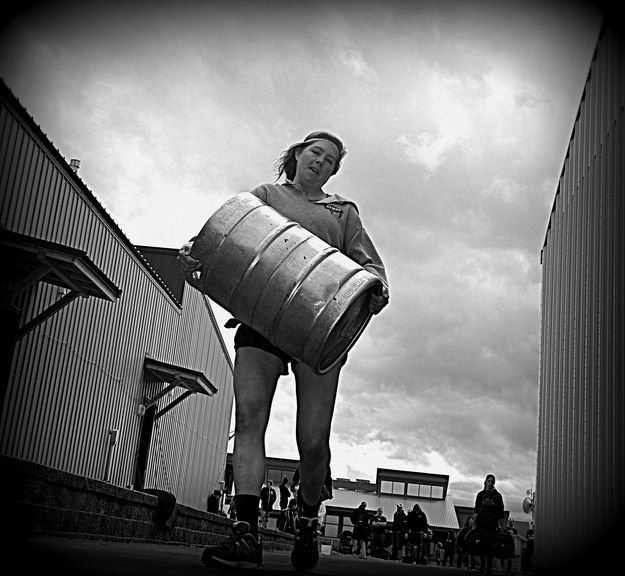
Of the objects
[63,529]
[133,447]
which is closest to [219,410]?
[133,447]

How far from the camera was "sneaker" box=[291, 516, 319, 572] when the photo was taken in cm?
374

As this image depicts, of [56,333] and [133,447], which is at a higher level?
[56,333]

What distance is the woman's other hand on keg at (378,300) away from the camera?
372 cm

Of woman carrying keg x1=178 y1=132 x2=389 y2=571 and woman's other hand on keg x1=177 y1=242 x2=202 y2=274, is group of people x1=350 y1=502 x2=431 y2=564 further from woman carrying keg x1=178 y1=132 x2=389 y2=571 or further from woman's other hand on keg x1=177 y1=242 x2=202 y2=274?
woman's other hand on keg x1=177 y1=242 x2=202 y2=274

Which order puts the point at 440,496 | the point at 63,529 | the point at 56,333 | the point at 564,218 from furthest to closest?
the point at 440,496, the point at 564,218, the point at 56,333, the point at 63,529

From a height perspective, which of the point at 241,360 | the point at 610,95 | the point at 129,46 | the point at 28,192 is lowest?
the point at 241,360

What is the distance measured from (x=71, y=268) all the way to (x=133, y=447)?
364 inches

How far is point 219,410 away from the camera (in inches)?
1262

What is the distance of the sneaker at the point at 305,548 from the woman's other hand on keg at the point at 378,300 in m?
1.00

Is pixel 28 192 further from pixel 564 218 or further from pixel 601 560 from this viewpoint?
pixel 564 218

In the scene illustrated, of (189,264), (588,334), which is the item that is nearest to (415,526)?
(588,334)

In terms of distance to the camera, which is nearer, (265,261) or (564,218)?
(265,261)

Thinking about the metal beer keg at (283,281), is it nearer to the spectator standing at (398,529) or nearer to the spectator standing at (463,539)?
the spectator standing at (463,539)

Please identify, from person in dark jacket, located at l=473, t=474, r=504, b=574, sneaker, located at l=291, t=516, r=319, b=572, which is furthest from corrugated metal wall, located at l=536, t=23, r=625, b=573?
sneaker, located at l=291, t=516, r=319, b=572
